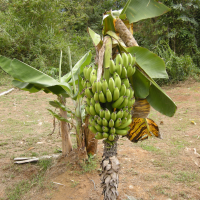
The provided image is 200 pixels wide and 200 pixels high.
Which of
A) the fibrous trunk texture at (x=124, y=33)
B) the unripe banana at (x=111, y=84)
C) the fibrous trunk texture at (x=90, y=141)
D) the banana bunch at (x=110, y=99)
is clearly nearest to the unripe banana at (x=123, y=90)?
the banana bunch at (x=110, y=99)

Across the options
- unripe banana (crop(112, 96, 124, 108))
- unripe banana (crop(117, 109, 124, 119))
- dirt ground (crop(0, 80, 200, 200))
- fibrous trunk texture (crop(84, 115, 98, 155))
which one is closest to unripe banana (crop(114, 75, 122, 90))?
unripe banana (crop(112, 96, 124, 108))

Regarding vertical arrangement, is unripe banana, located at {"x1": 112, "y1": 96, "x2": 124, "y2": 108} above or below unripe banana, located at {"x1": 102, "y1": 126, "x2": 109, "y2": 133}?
above

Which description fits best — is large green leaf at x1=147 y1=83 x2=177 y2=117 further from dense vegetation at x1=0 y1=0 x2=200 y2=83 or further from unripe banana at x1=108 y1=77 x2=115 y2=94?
dense vegetation at x1=0 y1=0 x2=200 y2=83

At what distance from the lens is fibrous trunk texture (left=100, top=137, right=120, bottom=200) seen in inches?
62.4

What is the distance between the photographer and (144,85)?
1.82 meters

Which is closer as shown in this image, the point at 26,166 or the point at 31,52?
the point at 26,166

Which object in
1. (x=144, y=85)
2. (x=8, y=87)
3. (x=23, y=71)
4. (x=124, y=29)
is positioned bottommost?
(x=8, y=87)

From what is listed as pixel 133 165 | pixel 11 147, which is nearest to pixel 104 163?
pixel 133 165

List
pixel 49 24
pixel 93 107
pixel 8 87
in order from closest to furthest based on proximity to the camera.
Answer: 1. pixel 93 107
2. pixel 8 87
3. pixel 49 24

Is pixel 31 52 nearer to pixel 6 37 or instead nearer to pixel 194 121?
pixel 6 37

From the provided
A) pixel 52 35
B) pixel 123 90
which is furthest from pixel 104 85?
pixel 52 35

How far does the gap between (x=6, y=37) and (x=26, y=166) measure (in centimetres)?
758

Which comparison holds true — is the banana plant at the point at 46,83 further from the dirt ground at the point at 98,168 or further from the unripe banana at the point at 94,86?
the unripe banana at the point at 94,86

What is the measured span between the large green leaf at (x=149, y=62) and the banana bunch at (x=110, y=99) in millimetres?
212
